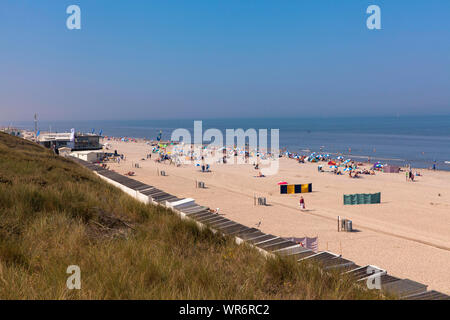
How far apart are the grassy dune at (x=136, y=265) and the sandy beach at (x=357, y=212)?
7481mm

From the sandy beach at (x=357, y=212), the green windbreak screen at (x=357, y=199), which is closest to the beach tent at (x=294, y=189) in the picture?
the sandy beach at (x=357, y=212)

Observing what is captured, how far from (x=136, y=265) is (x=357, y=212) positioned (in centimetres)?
1744

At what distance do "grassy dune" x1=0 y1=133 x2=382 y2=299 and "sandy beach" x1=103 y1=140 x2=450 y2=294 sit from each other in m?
7.48

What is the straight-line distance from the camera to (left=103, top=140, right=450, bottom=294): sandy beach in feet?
37.6

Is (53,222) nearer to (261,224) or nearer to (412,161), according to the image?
(261,224)

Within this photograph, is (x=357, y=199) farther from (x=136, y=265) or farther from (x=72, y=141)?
(x=72, y=141)

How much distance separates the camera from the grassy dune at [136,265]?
2.71m

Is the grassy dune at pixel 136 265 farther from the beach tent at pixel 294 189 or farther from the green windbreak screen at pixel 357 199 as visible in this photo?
the beach tent at pixel 294 189

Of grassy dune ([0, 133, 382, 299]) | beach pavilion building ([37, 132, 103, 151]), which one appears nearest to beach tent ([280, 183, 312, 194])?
grassy dune ([0, 133, 382, 299])

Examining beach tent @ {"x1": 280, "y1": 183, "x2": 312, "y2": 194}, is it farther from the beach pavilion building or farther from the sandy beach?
the beach pavilion building

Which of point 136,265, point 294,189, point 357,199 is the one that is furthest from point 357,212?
point 136,265

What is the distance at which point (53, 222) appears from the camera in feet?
14.6

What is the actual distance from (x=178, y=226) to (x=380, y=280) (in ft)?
9.03

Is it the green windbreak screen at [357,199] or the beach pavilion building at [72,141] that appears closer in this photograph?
the green windbreak screen at [357,199]
